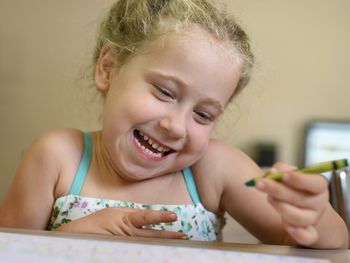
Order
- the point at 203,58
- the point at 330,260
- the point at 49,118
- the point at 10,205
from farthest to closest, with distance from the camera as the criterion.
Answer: the point at 49,118 → the point at 10,205 → the point at 203,58 → the point at 330,260

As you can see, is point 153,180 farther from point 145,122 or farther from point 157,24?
point 157,24

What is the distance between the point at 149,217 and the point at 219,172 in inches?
11.2

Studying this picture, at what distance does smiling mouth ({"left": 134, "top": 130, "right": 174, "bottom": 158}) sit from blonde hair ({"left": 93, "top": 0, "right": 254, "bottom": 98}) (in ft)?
0.48

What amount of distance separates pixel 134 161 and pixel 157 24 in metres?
0.24

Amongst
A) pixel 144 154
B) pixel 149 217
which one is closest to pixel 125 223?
pixel 149 217

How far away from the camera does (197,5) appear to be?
2.71 feet

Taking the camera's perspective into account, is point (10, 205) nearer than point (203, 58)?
No

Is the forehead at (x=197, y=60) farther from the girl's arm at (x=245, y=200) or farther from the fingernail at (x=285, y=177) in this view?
the fingernail at (x=285, y=177)

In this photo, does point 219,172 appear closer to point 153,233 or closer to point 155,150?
point 155,150

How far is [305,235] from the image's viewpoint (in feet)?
1.71

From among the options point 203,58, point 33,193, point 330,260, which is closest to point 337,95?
point 203,58

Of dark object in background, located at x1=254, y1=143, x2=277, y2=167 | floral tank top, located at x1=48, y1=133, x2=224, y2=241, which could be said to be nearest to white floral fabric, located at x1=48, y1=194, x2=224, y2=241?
floral tank top, located at x1=48, y1=133, x2=224, y2=241

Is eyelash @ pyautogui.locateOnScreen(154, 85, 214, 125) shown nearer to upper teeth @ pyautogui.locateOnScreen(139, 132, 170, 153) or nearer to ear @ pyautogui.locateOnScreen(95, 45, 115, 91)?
upper teeth @ pyautogui.locateOnScreen(139, 132, 170, 153)

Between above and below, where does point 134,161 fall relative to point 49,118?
above
